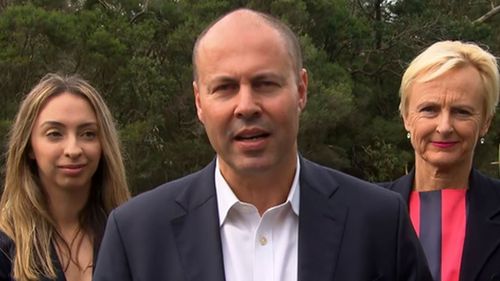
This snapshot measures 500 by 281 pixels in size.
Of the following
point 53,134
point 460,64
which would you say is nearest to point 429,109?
point 460,64

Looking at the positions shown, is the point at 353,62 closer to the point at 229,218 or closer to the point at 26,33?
the point at 26,33

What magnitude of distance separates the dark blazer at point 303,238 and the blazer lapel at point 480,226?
649 mm

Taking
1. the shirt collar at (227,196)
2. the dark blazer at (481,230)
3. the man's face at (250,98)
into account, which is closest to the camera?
the man's face at (250,98)

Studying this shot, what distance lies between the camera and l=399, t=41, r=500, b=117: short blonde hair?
115 inches

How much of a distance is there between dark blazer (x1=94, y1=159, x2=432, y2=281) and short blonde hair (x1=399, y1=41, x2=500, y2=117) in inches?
33.2

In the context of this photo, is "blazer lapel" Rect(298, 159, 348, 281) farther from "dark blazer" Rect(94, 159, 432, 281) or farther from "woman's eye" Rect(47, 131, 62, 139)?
"woman's eye" Rect(47, 131, 62, 139)

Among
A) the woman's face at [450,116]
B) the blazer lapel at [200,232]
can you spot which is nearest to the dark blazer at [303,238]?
the blazer lapel at [200,232]

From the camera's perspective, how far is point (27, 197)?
3.32m

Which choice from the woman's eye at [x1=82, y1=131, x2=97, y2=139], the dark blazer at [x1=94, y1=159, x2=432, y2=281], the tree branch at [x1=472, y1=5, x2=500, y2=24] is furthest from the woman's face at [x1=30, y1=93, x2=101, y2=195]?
the tree branch at [x1=472, y1=5, x2=500, y2=24]

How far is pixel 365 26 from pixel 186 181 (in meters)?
21.9

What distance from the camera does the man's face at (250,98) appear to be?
6.84 ft

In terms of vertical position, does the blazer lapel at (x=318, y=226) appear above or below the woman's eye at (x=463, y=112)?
below

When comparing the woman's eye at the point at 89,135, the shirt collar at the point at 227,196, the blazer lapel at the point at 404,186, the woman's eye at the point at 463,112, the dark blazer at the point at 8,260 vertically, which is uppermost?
the woman's eye at the point at 463,112

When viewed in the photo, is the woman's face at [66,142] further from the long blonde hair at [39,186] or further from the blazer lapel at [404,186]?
the blazer lapel at [404,186]
